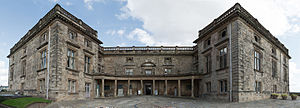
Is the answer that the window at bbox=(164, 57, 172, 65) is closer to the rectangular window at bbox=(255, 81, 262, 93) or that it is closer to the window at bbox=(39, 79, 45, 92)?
the rectangular window at bbox=(255, 81, 262, 93)

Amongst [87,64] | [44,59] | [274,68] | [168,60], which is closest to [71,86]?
[44,59]

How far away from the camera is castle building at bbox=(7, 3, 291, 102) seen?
18953 mm

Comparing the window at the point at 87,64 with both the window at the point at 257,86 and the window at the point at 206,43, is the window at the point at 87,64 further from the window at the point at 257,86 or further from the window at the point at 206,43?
the window at the point at 257,86

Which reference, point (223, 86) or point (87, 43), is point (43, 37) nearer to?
point (87, 43)

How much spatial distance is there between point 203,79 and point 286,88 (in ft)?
46.7

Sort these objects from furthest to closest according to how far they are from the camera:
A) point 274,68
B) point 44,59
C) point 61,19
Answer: point 274,68 → point 44,59 → point 61,19

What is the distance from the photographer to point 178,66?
105 ft

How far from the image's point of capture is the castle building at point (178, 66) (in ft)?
62.2

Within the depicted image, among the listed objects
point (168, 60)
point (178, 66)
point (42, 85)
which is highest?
point (168, 60)

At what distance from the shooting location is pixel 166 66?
105 feet

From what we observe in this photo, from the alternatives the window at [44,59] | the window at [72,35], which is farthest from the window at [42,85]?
the window at [72,35]

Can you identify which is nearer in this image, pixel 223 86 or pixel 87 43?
pixel 223 86

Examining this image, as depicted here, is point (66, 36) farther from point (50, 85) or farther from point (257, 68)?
point (257, 68)

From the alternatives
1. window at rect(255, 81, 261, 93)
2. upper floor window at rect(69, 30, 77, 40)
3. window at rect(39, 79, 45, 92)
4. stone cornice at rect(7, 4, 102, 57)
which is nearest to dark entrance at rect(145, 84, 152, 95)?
stone cornice at rect(7, 4, 102, 57)
